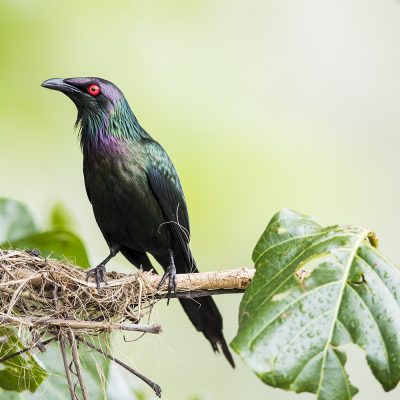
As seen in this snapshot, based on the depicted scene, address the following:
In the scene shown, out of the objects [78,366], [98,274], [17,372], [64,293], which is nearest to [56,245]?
[98,274]

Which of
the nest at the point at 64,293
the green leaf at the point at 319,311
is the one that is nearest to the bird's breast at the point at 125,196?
the nest at the point at 64,293

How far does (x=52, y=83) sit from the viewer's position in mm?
4344

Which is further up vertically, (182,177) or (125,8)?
(125,8)

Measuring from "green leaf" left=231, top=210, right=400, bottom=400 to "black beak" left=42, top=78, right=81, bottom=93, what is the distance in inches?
78.5

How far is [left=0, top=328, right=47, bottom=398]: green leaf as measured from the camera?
335cm

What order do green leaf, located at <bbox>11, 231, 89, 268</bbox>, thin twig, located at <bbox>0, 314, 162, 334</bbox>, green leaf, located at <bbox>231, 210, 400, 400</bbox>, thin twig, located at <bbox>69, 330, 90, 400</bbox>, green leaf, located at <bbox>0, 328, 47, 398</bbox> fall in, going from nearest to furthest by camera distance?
green leaf, located at <bbox>231, 210, 400, 400</bbox>
thin twig, located at <bbox>69, 330, 90, 400</bbox>
thin twig, located at <bbox>0, 314, 162, 334</bbox>
green leaf, located at <bbox>0, 328, 47, 398</bbox>
green leaf, located at <bbox>11, 231, 89, 268</bbox>

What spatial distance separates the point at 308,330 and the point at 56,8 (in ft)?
18.5

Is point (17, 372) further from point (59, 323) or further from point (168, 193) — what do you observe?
point (168, 193)

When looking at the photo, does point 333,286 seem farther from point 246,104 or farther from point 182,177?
point 246,104

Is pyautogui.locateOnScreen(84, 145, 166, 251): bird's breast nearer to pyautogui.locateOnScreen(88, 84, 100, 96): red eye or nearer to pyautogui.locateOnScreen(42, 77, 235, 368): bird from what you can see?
pyautogui.locateOnScreen(42, 77, 235, 368): bird

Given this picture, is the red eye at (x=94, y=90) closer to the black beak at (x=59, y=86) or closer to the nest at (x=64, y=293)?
the black beak at (x=59, y=86)

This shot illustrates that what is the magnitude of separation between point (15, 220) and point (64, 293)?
0.77m

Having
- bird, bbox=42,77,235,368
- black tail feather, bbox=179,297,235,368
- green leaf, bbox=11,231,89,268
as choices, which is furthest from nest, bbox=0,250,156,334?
bird, bbox=42,77,235,368

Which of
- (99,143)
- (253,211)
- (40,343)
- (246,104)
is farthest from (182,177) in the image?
(40,343)
